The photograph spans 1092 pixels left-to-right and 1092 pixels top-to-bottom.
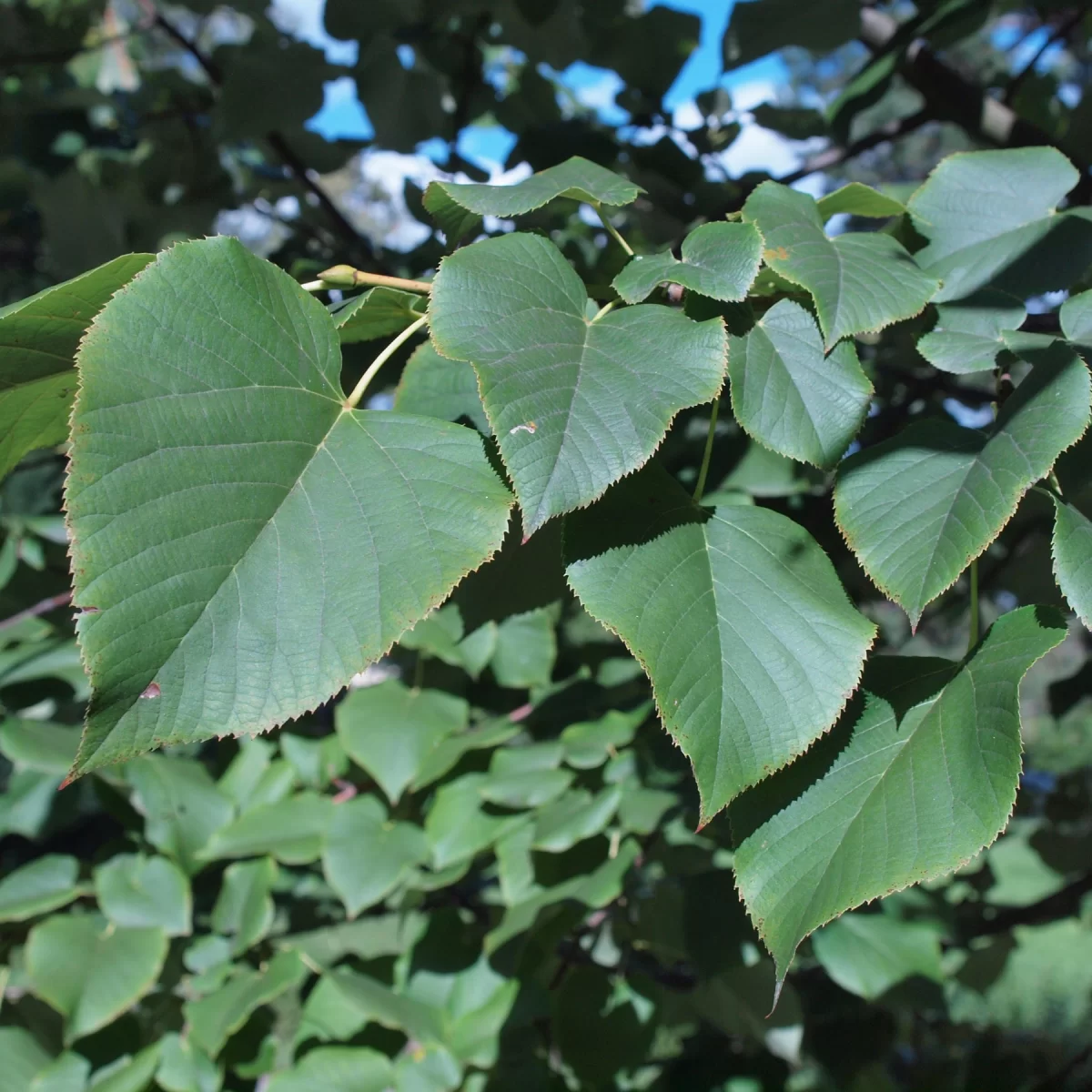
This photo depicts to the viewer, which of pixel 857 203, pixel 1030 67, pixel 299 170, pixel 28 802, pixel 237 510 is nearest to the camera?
pixel 237 510

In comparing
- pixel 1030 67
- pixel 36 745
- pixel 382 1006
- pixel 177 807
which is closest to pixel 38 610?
pixel 36 745

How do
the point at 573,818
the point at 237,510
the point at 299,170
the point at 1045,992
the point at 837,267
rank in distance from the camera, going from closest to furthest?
the point at 237,510
the point at 837,267
the point at 573,818
the point at 299,170
the point at 1045,992

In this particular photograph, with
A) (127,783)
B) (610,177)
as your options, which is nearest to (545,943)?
(127,783)

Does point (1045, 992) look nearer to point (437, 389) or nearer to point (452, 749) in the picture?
point (452, 749)

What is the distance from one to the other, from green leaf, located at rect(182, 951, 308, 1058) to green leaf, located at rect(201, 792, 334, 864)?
0.13 meters

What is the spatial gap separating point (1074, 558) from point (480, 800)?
0.86 metres

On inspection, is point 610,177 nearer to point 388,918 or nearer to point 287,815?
point 287,815

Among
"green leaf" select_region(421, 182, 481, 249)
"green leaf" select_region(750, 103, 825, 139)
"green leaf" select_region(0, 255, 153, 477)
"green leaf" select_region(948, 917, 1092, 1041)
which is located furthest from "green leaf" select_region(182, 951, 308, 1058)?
"green leaf" select_region(948, 917, 1092, 1041)

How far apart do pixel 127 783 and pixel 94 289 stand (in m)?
1.00

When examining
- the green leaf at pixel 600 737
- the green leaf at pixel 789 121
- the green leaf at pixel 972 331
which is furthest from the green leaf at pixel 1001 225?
the green leaf at pixel 789 121

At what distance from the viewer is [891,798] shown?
1.72 feet

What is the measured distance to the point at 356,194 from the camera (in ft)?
56.9

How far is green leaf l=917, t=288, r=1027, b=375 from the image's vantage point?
64 cm

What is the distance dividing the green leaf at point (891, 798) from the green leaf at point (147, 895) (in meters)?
0.97
